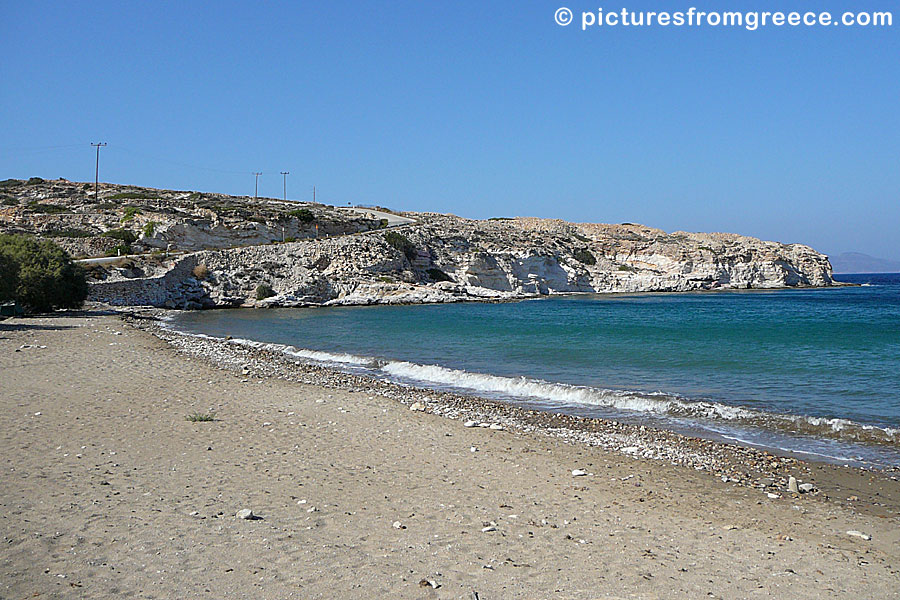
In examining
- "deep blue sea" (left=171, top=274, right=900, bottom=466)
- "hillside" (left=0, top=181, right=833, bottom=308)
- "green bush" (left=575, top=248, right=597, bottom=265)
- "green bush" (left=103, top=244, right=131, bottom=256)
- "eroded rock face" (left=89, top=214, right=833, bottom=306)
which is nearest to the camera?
"deep blue sea" (left=171, top=274, right=900, bottom=466)

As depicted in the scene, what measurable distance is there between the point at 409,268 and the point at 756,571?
179ft

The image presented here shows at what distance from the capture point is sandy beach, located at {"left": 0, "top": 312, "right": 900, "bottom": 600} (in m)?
4.91

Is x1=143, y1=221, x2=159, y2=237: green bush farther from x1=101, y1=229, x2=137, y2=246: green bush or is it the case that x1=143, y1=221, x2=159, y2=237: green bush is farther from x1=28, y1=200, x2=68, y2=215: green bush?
x1=28, y1=200, x2=68, y2=215: green bush

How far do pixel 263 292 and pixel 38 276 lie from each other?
63.5 ft

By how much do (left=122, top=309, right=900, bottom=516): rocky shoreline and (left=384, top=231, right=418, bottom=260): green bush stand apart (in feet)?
140

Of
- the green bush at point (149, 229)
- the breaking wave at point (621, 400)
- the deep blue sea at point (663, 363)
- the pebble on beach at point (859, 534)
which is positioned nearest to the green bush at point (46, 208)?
the green bush at point (149, 229)

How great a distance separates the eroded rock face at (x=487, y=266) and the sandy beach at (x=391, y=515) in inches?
1562

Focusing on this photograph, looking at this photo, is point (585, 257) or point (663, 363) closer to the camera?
point (663, 363)

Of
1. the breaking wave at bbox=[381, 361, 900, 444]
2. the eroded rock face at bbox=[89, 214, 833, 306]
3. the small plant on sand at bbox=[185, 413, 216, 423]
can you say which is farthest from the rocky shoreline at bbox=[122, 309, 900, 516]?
the eroded rock face at bbox=[89, 214, 833, 306]

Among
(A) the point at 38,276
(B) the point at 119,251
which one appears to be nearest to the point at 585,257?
(B) the point at 119,251

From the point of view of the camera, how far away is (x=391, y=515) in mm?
6457

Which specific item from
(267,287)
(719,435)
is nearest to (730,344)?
(719,435)

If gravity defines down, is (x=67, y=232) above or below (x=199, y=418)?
above

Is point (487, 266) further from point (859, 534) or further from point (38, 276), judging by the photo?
point (859, 534)
